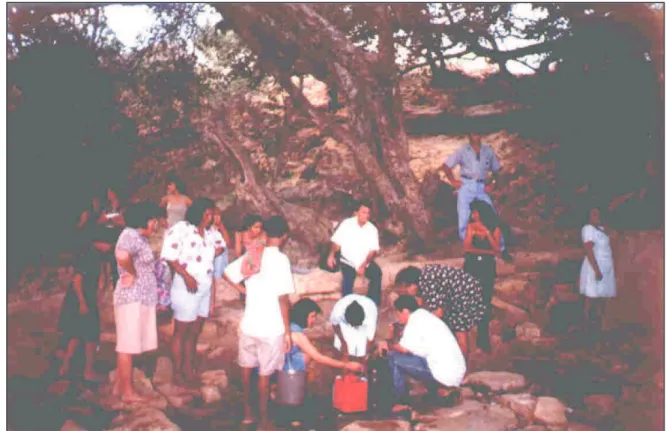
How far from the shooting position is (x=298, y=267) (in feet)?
25.9

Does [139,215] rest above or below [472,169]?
below

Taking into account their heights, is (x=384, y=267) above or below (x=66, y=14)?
below

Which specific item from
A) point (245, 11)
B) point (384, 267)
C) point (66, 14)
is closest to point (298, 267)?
point (384, 267)

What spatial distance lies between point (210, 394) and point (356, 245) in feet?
5.91

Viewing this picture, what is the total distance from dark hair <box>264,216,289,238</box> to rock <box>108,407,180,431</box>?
151 centimetres

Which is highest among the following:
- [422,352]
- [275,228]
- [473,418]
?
[275,228]

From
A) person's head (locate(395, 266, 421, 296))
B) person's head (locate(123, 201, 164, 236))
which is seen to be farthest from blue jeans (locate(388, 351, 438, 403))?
person's head (locate(123, 201, 164, 236))

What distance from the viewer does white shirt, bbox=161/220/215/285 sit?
5312 millimetres

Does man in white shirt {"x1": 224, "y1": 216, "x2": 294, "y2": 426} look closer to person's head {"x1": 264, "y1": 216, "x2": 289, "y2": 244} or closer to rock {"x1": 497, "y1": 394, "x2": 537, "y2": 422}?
person's head {"x1": 264, "y1": 216, "x2": 289, "y2": 244}

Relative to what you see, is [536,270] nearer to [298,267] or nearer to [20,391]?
[298,267]

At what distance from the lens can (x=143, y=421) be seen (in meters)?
5.02

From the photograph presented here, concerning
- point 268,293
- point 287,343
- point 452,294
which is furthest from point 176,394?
point 452,294

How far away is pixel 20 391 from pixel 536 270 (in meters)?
5.03

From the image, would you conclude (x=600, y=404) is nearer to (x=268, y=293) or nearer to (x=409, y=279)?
(x=409, y=279)
